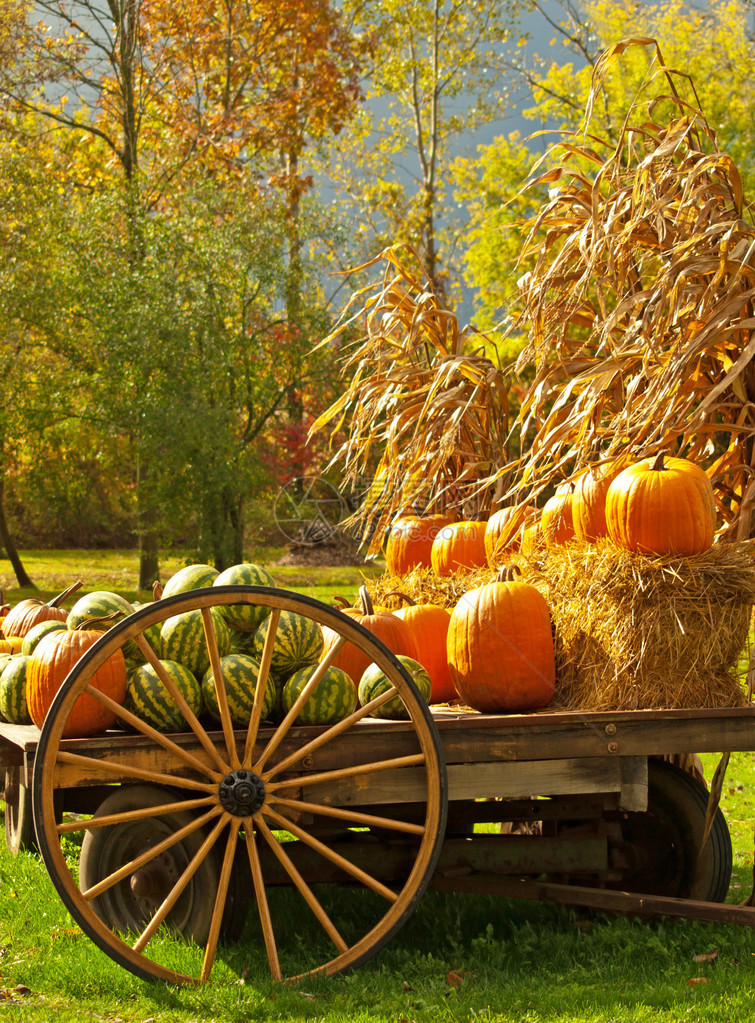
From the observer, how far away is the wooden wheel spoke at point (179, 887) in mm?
2771

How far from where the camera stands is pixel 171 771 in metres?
2.95

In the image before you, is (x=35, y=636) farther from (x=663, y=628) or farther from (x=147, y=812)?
(x=663, y=628)

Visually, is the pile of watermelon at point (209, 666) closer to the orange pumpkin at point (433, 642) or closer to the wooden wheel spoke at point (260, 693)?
the wooden wheel spoke at point (260, 693)

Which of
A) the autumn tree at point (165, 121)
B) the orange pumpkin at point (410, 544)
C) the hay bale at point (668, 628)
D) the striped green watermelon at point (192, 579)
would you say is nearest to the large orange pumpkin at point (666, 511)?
the hay bale at point (668, 628)

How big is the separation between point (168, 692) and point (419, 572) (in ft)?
6.48

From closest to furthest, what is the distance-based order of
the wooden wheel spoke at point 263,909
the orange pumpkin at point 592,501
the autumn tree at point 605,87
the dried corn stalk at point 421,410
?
1. the wooden wheel spoke at point 263,909
2. the orange pumpkin at point 592,501
3. the dried corn stalk at point 421,410
4. the autumn tree at point 605,87

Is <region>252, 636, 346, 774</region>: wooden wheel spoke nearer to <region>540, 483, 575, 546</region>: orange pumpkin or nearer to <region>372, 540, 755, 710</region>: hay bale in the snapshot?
<region>372, 540, 755, 710</region>: hay bale

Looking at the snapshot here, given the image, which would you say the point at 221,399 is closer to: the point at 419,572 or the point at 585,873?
the point at 419,572

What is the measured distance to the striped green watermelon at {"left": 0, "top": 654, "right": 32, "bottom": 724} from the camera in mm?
3434

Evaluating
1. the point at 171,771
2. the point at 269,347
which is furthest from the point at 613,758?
the point at 269,347

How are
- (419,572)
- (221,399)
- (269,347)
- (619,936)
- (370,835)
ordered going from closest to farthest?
(619,936), (370,835), (419,572), (221,399), (269,347)

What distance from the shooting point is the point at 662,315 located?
4156 mm

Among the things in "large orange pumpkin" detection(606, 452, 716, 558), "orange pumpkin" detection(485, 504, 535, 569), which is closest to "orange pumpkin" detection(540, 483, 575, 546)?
"orange pumpkin" detection(485, 504, 535, 569)

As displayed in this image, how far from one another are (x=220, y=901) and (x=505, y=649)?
52.6 inches
